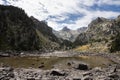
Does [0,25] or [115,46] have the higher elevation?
[0,25]

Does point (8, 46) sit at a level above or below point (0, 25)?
below

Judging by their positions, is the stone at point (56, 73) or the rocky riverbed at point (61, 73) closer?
the rocky riverbed at point (61, 73)

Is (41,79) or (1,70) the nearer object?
(41,79)

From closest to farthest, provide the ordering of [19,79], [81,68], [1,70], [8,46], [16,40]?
[19,79] < [1,70] < [81,68] < [8,46] < [16,40]

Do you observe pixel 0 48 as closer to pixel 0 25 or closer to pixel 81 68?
pixel 0 25

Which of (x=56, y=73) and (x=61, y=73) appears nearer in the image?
(x=61, y=73)

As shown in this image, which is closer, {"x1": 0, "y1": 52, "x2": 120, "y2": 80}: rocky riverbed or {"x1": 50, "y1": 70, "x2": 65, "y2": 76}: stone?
{"x1": 0, "y1": 52, "x2": 120, "y2": 80}: rocky riverbed

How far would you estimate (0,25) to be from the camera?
7367 inches

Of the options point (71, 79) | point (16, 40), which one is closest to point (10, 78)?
point (71, 79)

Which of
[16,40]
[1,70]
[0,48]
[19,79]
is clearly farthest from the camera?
[16,40]

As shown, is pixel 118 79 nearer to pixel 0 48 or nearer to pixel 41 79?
pixel 41 79

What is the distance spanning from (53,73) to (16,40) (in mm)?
153300

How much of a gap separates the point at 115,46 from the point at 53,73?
132m

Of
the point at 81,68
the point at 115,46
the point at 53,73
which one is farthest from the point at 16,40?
the point at 53,73
